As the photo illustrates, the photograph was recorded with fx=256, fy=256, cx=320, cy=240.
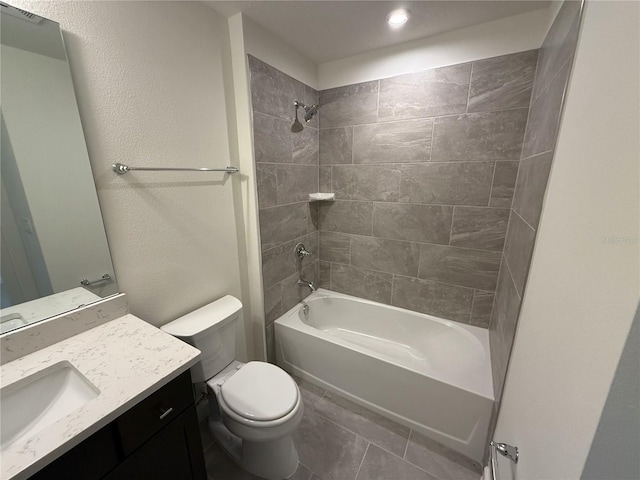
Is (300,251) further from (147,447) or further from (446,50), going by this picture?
(446,50)

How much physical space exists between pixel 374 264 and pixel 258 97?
4.95ft

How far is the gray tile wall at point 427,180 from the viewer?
1.59 meters

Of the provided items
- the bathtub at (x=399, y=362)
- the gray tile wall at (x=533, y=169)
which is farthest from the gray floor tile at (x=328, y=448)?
the gray tile wall at (x=533, y=169)

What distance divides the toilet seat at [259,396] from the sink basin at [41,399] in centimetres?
60

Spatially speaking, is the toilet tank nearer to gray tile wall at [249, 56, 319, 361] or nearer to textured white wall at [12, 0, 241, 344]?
textured white wall at [12, 0, 241, 344]

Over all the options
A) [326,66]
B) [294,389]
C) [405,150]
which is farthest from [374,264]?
[326,66]

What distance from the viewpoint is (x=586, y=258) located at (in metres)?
0.53

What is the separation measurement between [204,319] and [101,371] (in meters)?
0.54

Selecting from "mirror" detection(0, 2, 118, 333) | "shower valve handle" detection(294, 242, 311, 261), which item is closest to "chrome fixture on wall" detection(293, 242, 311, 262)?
"shower valve handle" detection(294, 242, 311, 261)

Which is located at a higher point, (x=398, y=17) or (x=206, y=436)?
(x=398, y=17)

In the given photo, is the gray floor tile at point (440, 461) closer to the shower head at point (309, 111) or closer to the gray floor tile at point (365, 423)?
the gray floor tile at point (365, 423)

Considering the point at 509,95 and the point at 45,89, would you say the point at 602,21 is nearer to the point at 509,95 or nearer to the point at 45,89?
the point at 509,95

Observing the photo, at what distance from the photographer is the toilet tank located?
4.20ft

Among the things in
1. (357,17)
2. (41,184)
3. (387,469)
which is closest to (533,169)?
(357,17)
